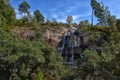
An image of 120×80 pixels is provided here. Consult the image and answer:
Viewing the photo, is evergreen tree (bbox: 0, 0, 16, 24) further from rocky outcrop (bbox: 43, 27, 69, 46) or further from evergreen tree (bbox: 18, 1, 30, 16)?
evergreen tree (bbox: 18, 1, 30, 16)

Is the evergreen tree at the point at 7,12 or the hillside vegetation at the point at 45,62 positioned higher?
the evergreen tree at the point at 7,12

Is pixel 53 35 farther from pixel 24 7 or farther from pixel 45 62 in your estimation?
pixel 45 62

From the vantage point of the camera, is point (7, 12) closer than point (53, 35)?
No

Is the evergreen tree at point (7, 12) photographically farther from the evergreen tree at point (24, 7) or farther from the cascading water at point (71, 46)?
the evergreen tree at point (24, 7)

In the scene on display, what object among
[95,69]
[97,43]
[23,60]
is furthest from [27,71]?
[97,43]

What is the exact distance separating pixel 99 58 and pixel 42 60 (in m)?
4.47

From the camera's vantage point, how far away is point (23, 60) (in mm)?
18469

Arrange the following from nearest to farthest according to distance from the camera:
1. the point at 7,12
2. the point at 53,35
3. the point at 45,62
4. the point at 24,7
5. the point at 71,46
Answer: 1. the point at 45,62
2. the point at 71,46
3. the point at 53,35
4. the point at 7,12
5. the point at 24,7

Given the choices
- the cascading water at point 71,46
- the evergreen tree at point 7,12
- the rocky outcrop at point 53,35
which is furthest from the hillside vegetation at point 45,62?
the evergreen tree at point 7,12

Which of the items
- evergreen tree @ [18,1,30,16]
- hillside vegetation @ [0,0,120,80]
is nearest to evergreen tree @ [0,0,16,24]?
evergreen tree @ [18,1,30,16]

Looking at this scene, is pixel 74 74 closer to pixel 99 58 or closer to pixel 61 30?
pixel 99 58

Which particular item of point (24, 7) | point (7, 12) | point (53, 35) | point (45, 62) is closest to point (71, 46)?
point (53, 35)

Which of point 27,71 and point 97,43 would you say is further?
point 97,43

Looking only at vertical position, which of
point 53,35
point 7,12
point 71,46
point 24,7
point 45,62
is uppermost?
point 24,7
